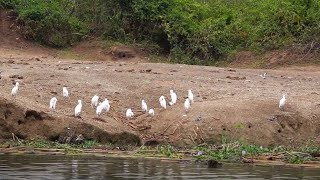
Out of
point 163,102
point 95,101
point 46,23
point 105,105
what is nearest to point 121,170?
point 105,105

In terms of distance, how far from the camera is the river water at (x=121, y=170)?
13148 mm

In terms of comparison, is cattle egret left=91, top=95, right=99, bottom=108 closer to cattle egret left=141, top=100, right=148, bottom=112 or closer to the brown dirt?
→ the brown dirt

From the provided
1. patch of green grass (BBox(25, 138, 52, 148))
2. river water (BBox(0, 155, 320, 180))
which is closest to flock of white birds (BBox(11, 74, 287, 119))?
patch of green grass (BBox(25, 138, 52, 148))

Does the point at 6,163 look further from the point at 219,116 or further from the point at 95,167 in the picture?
the point at 219,116

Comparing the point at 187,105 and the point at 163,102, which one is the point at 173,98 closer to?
the point at 163,102

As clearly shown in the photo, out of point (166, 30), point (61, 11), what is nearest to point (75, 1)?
point (61, 11)

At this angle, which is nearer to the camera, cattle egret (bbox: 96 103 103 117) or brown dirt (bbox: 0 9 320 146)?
brown dirt (bbox: 0 9 320 146)

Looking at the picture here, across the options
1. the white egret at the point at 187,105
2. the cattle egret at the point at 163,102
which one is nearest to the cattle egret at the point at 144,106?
the cattle egret at the point at 163,102

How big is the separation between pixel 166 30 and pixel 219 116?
12256 millimetres

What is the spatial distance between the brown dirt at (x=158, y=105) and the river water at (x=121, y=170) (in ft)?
7.03

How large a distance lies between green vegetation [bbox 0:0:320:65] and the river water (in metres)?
14.4

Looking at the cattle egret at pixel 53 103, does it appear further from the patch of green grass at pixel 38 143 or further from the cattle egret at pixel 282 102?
the cattle egret at pixel 282 102

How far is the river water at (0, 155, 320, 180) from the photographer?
13148 millimetres

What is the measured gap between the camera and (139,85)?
69.5 ft
